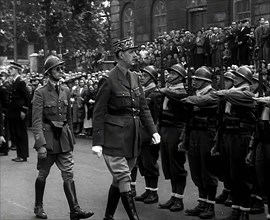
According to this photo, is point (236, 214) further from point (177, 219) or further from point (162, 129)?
point (162, 129)

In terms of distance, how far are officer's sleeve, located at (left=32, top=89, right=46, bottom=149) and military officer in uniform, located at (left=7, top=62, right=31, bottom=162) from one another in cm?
595

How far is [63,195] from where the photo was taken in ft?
33.4

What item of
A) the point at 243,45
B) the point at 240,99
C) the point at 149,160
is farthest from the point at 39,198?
the point at 243,45

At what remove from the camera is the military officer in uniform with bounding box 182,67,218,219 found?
28.4 ft

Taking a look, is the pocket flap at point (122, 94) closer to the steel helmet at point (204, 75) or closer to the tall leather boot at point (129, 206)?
the tall leather boot at point (129, 206)

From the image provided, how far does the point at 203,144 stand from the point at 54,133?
2075 mm

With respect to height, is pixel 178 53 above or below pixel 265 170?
above

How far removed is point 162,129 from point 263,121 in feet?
6.54

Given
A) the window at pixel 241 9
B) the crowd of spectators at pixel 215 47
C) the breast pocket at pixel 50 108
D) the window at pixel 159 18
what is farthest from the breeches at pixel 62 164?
the window at pixel 159 18

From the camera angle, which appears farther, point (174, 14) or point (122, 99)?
point (174, 14)

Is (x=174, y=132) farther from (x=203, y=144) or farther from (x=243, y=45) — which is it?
(x=243, y=45)

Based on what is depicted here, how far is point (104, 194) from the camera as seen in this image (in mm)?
10312

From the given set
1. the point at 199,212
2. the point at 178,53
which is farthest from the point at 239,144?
the point at 178,53

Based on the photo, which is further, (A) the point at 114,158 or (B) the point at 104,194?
(B) the point at 104,194
